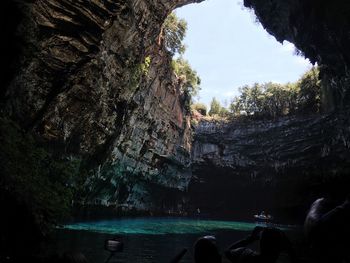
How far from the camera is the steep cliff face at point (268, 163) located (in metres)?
30.9

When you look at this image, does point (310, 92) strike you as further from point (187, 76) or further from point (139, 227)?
point (139, 227)

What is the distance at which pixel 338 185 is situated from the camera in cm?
2669

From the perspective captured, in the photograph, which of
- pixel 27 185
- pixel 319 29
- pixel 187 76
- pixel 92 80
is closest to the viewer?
pixel 27 185

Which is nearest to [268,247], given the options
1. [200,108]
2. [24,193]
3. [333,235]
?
[333,235]

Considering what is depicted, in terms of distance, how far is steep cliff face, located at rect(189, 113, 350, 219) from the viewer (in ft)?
101

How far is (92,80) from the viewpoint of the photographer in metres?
17.4

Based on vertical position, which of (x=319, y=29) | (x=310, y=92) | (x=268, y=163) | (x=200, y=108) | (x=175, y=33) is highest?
(x=175, y=33)

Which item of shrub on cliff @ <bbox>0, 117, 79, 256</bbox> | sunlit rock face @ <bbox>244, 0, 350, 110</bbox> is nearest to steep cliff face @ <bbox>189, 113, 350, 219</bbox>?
sunlit rock face @ <bbox>244, 0, 350, 110</bbox>

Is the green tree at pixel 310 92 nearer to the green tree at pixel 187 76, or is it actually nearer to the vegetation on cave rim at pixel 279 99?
the vegetation on cave rim at pixel 279 99

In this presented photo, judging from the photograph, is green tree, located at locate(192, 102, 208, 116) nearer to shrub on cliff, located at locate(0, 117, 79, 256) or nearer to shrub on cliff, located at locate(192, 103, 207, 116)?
shrub on cliff, located at locate(192, 103, 207, 116)

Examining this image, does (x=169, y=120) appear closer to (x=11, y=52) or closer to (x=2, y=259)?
(x=11, y=52)

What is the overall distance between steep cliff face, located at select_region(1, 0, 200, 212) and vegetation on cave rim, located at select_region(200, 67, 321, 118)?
13155 millimetres

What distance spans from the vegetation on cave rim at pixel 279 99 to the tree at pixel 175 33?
1122 centimetres

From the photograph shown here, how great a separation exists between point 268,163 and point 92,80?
77.7 feet
